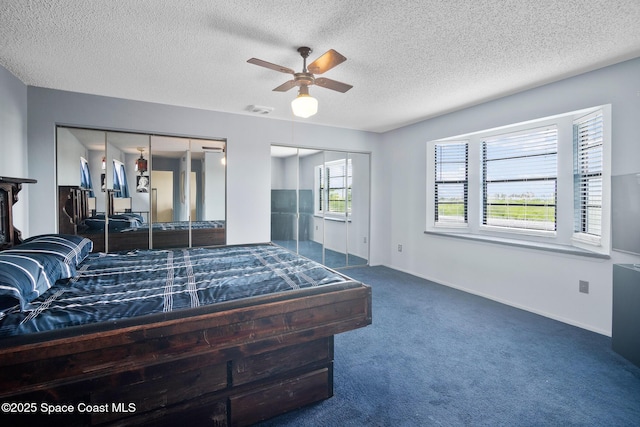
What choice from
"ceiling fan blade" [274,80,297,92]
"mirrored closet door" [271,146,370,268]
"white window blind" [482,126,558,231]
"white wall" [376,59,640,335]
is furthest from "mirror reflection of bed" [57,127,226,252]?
"white window blind" [482,126,558,231]

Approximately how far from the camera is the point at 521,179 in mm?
3701

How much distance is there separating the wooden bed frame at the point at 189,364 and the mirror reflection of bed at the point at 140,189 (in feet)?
9.34

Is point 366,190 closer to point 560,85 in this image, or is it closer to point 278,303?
point 560,85

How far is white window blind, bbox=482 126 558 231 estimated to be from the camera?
3.45 metres

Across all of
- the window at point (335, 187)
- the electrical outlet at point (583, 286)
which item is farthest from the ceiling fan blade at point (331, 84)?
the electrical outlet at point (583, 286)

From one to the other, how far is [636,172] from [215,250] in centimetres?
384

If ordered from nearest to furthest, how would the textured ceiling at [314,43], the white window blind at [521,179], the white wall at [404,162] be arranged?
1. the textured ceiling at [314,43]
2. the white wall at [404,162]
3. the white window blind at [521,179]

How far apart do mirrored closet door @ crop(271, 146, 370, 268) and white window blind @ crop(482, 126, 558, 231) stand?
2.03 m

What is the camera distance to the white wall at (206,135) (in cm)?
335

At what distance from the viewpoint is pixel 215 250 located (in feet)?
9.81

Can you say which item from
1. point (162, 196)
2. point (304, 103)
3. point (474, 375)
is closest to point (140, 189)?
point (162, 196)

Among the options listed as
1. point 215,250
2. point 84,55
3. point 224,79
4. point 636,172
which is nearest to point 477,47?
point 636,172

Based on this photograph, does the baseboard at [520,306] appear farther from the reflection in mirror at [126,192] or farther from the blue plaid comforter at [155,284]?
the reflection in mirror at [126,192]

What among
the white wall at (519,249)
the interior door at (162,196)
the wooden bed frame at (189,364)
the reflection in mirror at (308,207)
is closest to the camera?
the wooden bed frame at (189,364)
